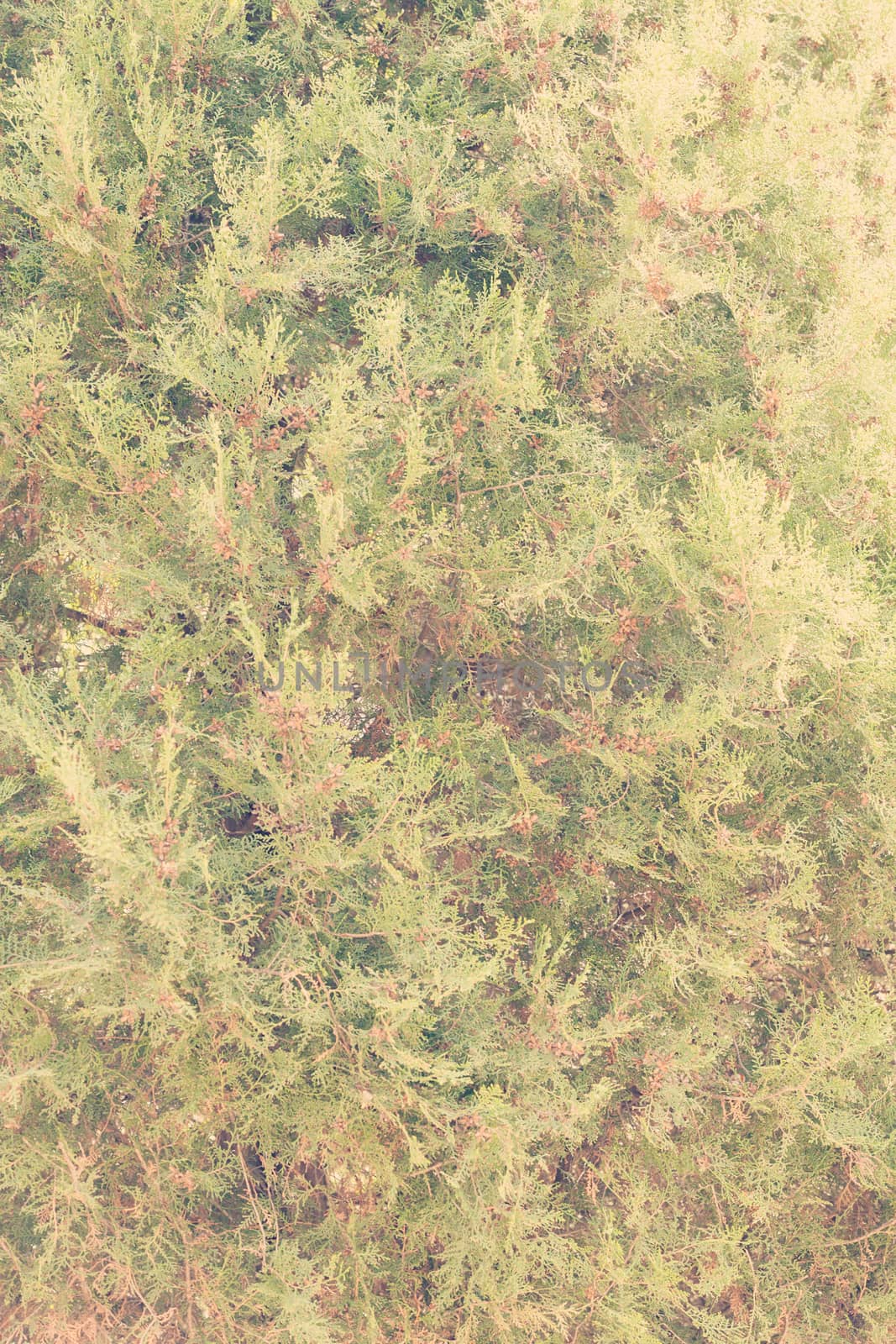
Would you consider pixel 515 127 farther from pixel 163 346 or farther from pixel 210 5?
pixel 163 346

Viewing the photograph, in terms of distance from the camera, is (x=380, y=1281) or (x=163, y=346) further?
(x=380, y=1281)

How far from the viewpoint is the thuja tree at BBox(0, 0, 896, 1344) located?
479 centimetres

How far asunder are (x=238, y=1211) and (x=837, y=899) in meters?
3.31

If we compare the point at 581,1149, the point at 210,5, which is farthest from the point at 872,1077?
the point at 210,5

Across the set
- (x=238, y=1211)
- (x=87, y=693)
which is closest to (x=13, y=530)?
(x=87, y=693)

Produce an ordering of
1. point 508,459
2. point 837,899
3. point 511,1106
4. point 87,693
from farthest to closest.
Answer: point 837,899 → point 508,459 → point 87,693 → point 511,1106

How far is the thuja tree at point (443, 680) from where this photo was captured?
4.79 meters

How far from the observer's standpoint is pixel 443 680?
5785mm

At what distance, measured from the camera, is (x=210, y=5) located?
5.37 m

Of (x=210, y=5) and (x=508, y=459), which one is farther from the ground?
(x=210, y=5)

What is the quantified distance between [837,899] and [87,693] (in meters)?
3.76

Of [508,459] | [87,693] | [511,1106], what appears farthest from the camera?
[508,459]

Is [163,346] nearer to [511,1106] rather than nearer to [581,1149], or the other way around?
[511,1106]

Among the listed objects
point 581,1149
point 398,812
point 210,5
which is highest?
point 210,5
